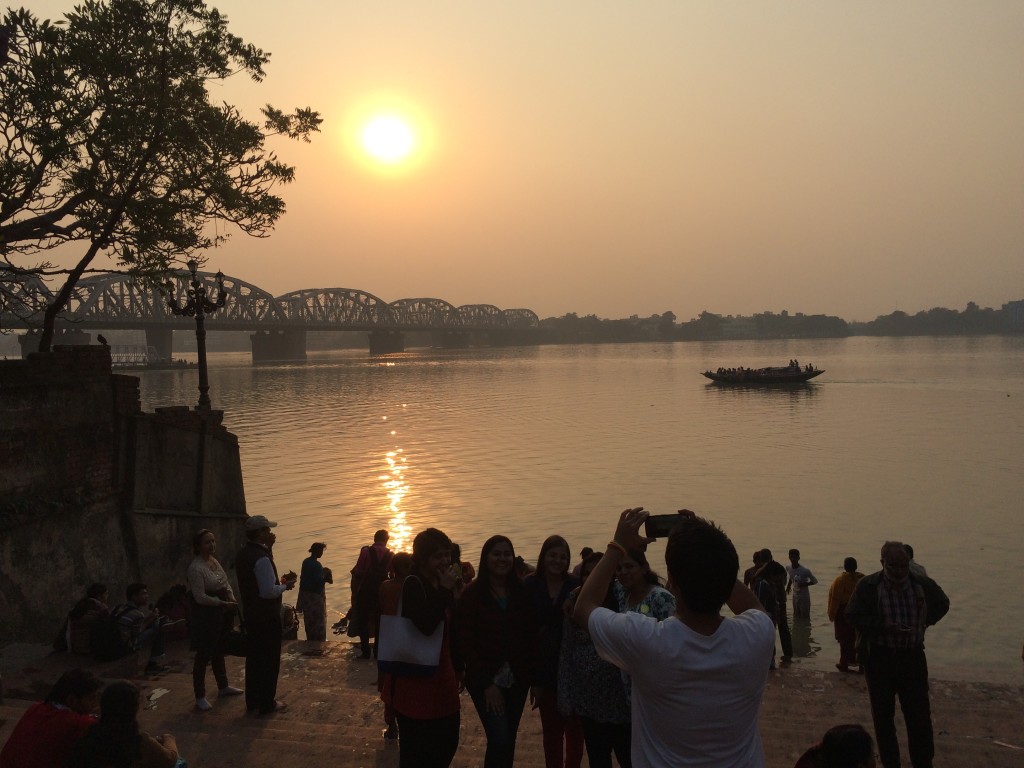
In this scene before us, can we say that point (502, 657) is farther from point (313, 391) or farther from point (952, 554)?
point (313, 391)

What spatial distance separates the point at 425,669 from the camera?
4855 millimetres

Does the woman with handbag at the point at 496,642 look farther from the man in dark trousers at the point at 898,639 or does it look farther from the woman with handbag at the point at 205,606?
the woman with handbag at the point at 205,606

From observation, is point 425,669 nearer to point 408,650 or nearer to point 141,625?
point 408,650

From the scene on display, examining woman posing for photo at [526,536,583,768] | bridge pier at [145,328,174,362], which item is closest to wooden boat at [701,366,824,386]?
woman posing for photo at [526,536,583,768]

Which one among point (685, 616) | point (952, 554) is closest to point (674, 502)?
point (952, 554)

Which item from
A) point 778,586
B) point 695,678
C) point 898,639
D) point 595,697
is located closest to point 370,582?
point 778,586

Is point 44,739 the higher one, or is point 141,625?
point 44,739

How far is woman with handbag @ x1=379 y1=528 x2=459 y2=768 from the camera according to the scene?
4.82 meters

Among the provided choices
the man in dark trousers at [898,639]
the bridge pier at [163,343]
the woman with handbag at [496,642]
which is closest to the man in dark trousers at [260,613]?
the woman with handbag at [496,642]

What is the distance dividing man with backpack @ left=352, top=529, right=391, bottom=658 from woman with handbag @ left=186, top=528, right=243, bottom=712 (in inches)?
81.6

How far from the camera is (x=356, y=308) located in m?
182

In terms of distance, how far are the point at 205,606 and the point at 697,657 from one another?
5.56 metres

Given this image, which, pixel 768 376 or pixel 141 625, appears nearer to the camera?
pixel 141 625

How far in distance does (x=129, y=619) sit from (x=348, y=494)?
20762mm
